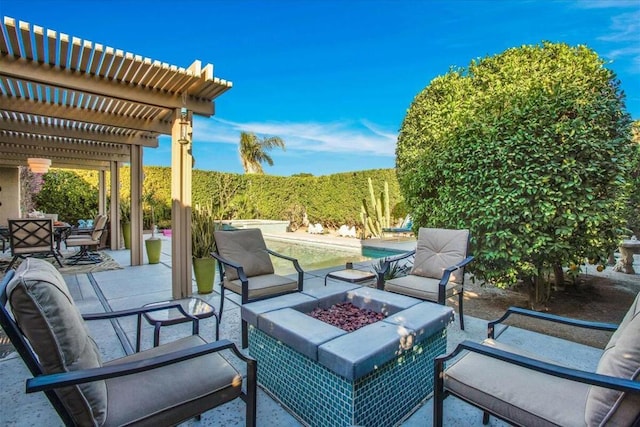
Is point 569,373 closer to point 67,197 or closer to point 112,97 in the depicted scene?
point 112,97

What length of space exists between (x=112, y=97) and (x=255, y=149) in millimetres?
18874

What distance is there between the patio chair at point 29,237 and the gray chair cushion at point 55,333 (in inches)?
236

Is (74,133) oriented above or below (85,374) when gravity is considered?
above

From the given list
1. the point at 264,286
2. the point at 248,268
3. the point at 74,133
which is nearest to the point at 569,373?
the point at 264,286

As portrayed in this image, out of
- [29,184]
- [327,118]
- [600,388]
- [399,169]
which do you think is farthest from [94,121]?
[327,118]

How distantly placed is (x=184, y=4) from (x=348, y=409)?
8872mm

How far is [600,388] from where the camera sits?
133cm

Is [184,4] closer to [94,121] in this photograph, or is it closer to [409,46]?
[94,121]

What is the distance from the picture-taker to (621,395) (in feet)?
4.14

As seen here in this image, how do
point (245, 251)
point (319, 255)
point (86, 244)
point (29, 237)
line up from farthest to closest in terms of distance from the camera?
point (319, 255)
point (86, 244)
point (29, 237)
point (245, 251)

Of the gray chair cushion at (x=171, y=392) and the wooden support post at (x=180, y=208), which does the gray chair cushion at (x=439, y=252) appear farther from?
the wooden support post at (x=180, y=208)

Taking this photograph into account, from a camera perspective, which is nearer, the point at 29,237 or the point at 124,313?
the point at 124,313

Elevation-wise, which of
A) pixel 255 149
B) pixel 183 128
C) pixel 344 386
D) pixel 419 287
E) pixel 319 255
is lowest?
pixel 319 255

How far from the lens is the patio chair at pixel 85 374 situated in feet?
3.95
